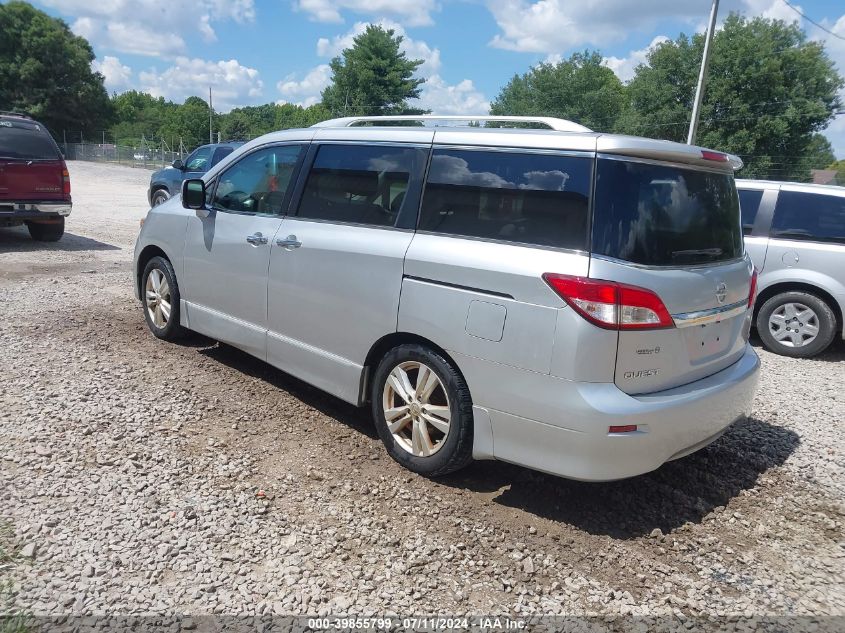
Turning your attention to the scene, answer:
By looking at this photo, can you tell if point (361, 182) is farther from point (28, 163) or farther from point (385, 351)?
point (28, 163)

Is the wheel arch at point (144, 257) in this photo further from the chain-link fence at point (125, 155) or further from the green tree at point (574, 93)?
the green tree at point (574, 93)

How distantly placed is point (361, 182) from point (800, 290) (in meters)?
5.44

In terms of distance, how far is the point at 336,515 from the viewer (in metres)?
3.44

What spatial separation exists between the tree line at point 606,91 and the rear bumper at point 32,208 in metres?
40.4

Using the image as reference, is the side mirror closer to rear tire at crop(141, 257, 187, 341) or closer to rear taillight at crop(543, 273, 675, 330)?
rear tire at crop(141, 257, 187, 341)

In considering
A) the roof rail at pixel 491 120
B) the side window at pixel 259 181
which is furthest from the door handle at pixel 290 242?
the roof rail at pixel 491 120

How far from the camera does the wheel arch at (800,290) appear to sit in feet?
23.0

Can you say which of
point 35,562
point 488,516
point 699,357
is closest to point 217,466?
point 35,562

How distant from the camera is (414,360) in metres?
3.73

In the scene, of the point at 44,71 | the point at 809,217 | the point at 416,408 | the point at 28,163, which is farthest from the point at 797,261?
the point at 44,71

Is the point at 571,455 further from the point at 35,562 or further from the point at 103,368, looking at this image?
the point at 103,368

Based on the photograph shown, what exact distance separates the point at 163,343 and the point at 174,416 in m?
1.66

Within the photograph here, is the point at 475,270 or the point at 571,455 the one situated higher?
the point at 475,270

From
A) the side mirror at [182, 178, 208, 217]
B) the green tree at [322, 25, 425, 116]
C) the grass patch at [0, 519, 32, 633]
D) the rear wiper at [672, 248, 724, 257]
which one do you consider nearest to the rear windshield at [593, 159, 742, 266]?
the rear wiper at [672, 248, 724, 257]
